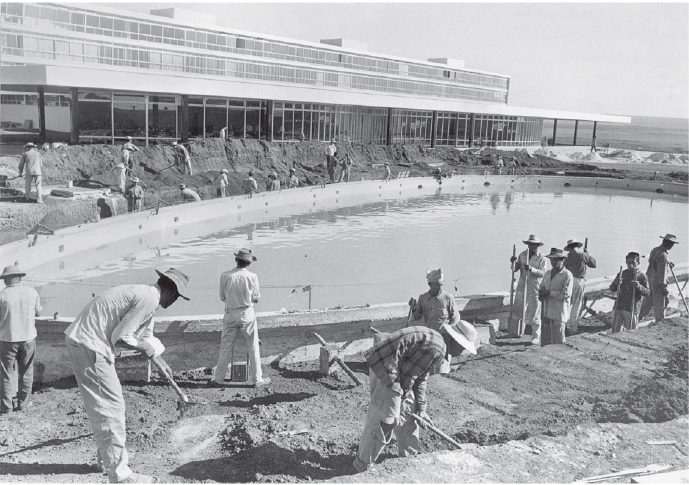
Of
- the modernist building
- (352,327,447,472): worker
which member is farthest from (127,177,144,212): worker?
(352,327,447,472): worker

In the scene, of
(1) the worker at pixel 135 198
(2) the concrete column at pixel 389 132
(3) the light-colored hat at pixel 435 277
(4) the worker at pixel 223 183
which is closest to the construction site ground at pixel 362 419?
(3) the light-colored hat at pixel 435 277

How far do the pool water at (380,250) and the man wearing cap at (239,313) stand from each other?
2036 mm

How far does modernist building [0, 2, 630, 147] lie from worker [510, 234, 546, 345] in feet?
42.8

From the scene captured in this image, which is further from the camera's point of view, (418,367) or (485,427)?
(485,427)

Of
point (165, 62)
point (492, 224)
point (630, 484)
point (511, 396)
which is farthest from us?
point (165, 62)

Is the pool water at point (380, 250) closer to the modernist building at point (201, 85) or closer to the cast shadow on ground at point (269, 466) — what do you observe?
the cast shadow on ground at point (269, 466)

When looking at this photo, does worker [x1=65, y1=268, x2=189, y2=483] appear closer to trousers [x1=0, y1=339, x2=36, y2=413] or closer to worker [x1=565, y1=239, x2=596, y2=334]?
trousers [x1=0, y1=339, x2=36, y2=413]

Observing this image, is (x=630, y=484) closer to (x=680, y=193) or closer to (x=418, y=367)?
(x=418, y=367)

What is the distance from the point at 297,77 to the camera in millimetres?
37625

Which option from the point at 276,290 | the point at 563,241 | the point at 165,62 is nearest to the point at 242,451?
the point at 276,290

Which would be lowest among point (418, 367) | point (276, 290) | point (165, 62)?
point (276, 290)

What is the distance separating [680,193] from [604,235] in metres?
15.6

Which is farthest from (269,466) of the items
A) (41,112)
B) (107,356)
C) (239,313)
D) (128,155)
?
(41,112)

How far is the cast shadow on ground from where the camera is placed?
5211mm
